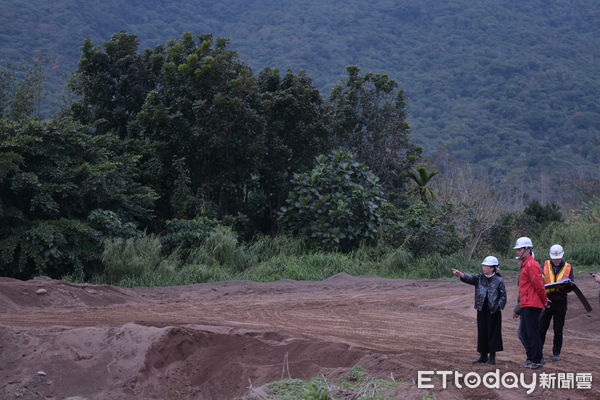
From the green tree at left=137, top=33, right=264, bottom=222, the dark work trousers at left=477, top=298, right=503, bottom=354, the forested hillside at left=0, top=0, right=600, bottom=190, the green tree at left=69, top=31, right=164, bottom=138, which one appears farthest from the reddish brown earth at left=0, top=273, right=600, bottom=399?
the forested hillside at left=0, top=0, right=600, bottom=190

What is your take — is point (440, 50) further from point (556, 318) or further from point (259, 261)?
point (556, 318)

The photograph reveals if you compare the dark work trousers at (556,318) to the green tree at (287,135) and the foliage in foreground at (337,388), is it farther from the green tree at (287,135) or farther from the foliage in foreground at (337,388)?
the green tree at (287,135)

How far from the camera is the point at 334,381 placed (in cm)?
769

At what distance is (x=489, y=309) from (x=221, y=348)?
3.57 m

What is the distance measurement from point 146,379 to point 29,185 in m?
10.3

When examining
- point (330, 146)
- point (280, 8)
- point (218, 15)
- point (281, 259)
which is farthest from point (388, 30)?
point (281, 259)

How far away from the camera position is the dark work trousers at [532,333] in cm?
855

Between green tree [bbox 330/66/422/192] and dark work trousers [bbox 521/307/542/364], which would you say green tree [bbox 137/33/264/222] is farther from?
dark work trousers [bbox 521/307/542/364]

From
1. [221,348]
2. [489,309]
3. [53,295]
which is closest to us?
[489,309]

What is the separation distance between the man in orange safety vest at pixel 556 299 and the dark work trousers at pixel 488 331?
0.97 metres

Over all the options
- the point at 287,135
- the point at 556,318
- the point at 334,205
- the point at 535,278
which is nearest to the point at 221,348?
the point at 535,278

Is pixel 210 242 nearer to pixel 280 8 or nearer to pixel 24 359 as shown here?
pixel 24 359

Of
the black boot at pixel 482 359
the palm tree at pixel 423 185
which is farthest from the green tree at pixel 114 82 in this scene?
the black boot at pixel 482 359

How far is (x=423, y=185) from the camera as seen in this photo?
2559cm
